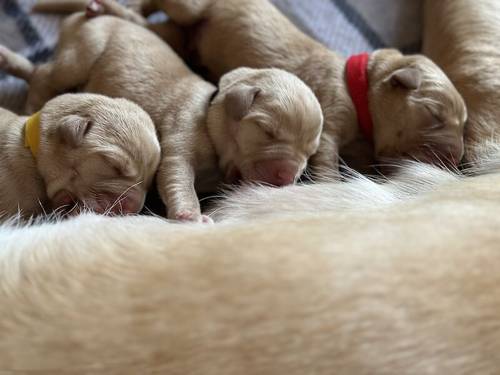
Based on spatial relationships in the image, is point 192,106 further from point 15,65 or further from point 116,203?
point 15,65

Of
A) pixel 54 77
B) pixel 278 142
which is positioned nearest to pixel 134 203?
pixel 278 142

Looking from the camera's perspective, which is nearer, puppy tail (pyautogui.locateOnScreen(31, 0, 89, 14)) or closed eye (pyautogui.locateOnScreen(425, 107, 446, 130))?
closed eye (pyautogui.locateOnScreen(425, 107, 446, 130))

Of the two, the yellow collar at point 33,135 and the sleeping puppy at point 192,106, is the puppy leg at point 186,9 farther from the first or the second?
the yellow collar at point 33,135

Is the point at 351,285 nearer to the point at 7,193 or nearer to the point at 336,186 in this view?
the point at 336,186

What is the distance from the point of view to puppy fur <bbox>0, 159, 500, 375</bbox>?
0.79m

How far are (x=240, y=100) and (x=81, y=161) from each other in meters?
0.34

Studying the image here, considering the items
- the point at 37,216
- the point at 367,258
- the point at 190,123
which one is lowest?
the point at 37,216

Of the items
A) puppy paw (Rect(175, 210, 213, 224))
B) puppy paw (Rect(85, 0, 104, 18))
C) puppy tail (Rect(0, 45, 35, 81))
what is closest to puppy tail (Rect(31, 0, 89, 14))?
puppy paw (Rect(85, 0, 104, 18))

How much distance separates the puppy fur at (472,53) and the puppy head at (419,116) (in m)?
0.06

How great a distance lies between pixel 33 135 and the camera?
1.23m

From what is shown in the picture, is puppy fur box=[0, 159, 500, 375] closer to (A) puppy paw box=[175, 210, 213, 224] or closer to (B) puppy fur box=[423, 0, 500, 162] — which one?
(A) puppy paw box=[175, 210, 213, 224]

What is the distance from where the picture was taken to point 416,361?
0.80m

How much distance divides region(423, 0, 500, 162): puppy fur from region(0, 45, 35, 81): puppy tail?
1027mm

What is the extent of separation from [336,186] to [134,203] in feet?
1.28
